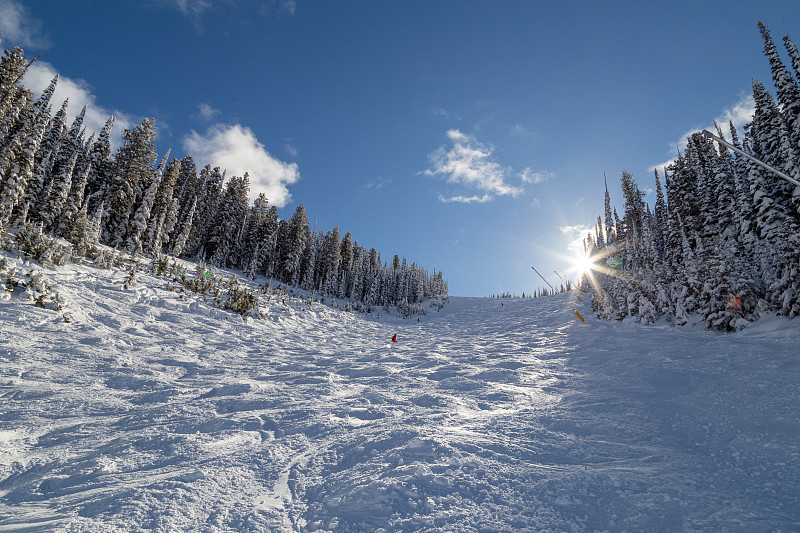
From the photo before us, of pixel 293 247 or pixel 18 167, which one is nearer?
pixel 18 167

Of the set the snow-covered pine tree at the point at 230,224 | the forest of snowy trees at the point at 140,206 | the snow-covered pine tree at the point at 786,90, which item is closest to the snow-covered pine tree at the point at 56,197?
the forest of snowy trees at the point at 140,206

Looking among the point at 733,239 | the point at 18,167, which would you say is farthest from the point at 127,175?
the point at 733,239

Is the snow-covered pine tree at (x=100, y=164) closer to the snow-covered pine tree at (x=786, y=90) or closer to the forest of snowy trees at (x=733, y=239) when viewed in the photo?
the forest of snowy trees at (x=733, y=239)

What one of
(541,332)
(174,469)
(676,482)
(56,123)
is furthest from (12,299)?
(56,123)

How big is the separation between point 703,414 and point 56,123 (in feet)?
183

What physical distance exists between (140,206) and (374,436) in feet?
124

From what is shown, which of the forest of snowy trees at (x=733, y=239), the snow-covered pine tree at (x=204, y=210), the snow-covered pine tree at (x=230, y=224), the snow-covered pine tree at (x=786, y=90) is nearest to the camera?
the forest of snowy trees at (x=733, y=239)

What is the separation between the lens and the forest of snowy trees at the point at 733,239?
13.9m

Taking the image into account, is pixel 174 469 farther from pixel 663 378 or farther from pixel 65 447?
pixel 663 378

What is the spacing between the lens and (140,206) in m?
32.2

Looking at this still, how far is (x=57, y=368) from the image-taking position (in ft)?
23.4

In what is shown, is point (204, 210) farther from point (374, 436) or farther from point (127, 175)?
point (374, 436)

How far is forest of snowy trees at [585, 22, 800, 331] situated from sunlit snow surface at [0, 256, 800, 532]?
3.86 m

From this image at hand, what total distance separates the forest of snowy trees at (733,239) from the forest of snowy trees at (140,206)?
96.2ft
